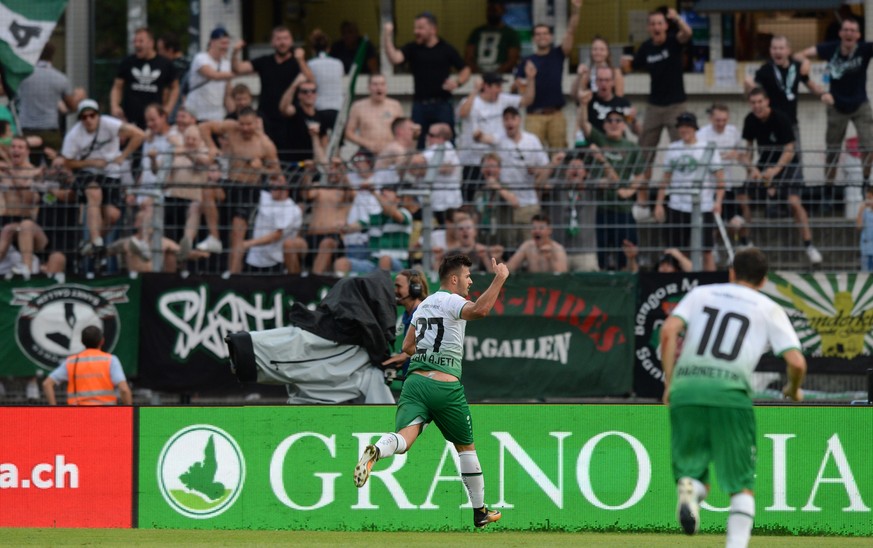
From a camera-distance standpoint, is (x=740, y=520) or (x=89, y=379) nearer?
(x=740, y=520)

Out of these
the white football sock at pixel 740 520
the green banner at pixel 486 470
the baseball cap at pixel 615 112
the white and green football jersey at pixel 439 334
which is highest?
the baseball cap at pixel 615 112

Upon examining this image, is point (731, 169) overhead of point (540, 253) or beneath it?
overhead

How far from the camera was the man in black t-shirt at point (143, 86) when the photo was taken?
62.9 feet

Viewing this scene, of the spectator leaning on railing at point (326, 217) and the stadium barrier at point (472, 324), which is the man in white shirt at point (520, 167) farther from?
the spectator leaning on railing at point (326, 217)

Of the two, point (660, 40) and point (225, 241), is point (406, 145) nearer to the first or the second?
point (225, 241)

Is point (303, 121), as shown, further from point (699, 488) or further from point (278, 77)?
point (699, 488)

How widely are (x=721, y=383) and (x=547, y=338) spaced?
8109mm

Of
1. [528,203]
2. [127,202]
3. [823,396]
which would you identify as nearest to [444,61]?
[528,203]

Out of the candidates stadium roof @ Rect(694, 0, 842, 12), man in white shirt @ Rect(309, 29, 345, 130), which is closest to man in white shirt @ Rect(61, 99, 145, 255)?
man in white shirt @ Rect(309, 29, 345, 130)

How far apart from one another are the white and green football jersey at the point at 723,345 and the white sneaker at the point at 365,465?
2.88m

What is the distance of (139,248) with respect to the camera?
1609 cm

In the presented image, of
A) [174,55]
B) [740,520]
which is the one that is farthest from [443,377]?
[174,55]

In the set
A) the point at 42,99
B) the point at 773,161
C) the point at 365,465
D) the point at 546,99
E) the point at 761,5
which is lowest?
the point at 365,465

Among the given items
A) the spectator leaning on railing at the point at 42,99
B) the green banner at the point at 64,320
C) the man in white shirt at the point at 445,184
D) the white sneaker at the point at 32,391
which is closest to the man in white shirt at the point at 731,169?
the man in white shirt at the point at 445,184
